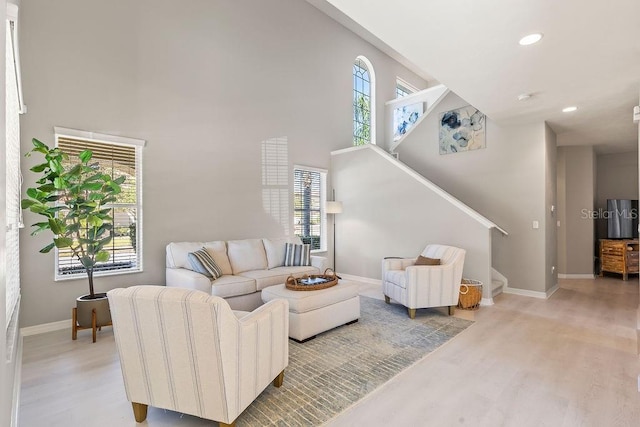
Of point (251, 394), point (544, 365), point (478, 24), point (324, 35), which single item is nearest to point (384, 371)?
point (251, 394)

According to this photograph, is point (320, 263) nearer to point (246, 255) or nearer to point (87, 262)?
point (246, 255)

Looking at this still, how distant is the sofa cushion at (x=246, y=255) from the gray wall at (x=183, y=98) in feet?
1.42

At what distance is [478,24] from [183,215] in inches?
164

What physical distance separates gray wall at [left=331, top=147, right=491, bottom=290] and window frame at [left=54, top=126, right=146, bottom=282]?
366 cm

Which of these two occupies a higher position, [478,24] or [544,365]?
[478,24]

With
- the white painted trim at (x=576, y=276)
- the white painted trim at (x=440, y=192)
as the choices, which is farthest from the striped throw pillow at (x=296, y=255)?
the white painted trim at (x=576, y=276)

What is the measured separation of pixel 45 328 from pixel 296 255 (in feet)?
10.3

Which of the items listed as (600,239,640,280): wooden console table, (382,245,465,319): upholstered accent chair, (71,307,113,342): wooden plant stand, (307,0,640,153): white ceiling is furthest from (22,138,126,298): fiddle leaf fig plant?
(600,239,640,280): wooden console table

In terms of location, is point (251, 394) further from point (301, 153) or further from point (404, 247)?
point (301, 153)

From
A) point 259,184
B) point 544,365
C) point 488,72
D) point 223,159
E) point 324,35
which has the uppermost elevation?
point 324,35

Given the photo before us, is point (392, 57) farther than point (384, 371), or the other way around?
point (392, 57)

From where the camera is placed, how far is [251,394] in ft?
6.56

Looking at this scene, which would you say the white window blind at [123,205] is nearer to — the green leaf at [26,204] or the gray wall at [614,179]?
the green leaf at [26,204]

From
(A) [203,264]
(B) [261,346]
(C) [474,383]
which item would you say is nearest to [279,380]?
(B) [261,346]
